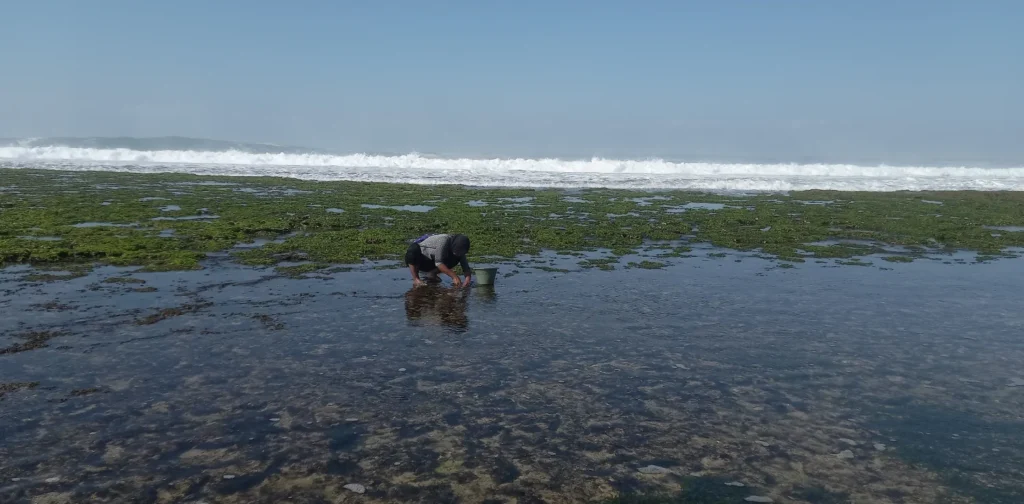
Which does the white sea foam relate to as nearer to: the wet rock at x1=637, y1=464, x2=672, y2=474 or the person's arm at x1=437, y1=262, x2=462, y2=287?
the person's arm at x1=437, y1=262, x2=462, y2=287

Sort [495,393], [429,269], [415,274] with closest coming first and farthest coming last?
Answer: 1. [495,393]
2. [415,274]
3. [429,269]

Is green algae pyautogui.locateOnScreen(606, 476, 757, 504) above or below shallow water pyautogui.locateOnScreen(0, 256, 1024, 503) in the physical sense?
below

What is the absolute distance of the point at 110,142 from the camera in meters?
122

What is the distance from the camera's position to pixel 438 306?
36.7ft

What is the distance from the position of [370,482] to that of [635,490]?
2014mm

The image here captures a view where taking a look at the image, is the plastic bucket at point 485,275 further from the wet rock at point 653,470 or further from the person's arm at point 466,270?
the wet rock at point 653,470

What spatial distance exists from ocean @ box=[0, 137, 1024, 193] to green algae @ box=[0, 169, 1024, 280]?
36.2 feet

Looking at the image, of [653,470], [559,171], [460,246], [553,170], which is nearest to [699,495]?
[653,470]

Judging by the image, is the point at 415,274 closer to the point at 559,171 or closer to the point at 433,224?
the point at 433,224

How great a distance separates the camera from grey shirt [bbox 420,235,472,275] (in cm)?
1241

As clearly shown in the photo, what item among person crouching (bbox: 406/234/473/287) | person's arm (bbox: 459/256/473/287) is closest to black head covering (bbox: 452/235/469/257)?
person crouching (bbox: 406/234/473/287)

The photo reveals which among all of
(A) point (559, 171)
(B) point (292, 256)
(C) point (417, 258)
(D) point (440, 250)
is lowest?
(B) point (292, 256)

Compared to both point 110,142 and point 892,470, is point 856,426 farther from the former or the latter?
point 110,142

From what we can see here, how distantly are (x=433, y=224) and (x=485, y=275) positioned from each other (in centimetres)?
867
